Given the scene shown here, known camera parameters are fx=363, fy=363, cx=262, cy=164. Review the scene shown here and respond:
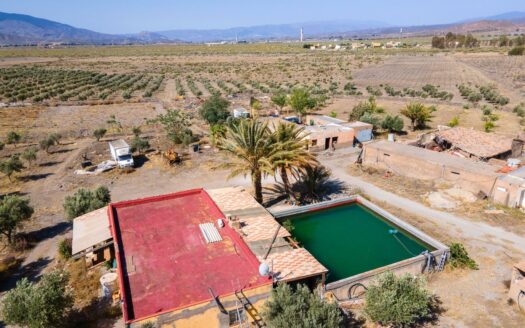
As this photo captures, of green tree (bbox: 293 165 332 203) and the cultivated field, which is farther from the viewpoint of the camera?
the cultivated field

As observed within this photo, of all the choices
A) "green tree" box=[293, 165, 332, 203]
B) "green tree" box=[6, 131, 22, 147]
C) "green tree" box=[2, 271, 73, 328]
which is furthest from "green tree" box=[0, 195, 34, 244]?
"green tree" box=[6, 131, 22, 147]

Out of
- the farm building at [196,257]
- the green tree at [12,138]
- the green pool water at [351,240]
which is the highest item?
the farm building at [196,257]

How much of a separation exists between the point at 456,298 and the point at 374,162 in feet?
50.3

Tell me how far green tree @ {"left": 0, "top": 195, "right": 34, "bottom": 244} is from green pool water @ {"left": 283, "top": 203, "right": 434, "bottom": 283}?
561 inches

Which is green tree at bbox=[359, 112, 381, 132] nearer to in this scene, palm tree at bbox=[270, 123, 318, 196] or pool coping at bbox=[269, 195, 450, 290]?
pool coping at bbox=[269, 195, 450, 290]

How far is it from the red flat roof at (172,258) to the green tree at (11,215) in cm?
527

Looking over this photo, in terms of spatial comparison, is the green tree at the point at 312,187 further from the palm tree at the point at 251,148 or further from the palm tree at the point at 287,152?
the palm tree at the point at 251,148

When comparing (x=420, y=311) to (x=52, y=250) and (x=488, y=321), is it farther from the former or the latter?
(x=52, y=250)

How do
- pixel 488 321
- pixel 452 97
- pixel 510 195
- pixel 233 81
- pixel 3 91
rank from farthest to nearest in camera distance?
pixel 233 81 < pixel 3 91 < pixel 452 97 < pixel 510 195 < pixel 488 321

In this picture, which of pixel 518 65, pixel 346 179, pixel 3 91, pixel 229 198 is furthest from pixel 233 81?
pixel 518 65

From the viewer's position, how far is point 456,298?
1445 cm

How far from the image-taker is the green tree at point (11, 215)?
17.9 m

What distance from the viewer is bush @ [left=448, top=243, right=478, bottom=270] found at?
16.3 m

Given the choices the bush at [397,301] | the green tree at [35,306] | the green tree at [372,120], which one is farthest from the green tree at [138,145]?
the bush at [397,301]
